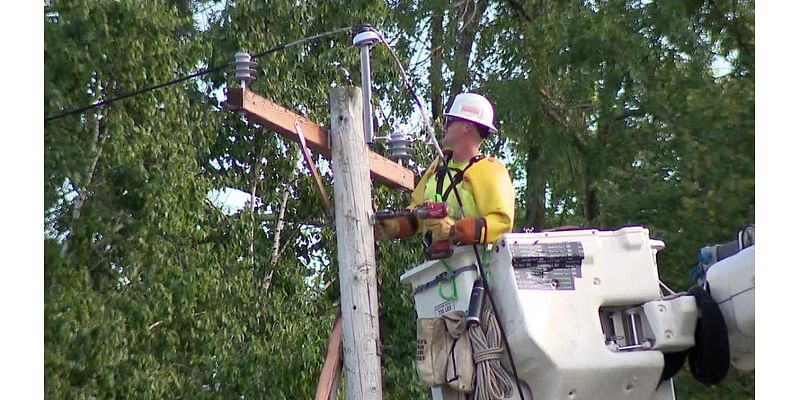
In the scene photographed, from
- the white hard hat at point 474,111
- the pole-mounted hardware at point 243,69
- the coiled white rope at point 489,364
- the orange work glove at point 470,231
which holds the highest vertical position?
the pole-mounted hardware at point 243,69

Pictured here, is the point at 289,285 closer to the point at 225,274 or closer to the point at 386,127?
A: the point at 225,274

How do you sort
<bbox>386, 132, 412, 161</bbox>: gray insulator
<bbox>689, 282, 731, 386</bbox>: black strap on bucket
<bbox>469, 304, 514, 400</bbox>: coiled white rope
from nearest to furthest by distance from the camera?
<bbox>689, 282, 731, 386</bbox>: black strap on bucket
<bbox>469, 304, 514, 400</bbox>: coiled white rope
<bbox>386, 132, 412, 161</bbox>: gray insulator

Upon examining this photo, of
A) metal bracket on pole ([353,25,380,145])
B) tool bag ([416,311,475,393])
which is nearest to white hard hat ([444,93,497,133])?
metal bracket on pole ([353,25,380,145])

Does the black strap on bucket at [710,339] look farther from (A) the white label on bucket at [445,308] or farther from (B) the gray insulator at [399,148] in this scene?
(B) the gray insulator at [399,148]

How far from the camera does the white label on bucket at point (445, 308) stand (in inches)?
215

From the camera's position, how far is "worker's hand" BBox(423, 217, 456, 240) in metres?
5.31

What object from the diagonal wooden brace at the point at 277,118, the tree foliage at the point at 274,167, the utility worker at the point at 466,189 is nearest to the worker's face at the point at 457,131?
the utility worker at the point at 466,189

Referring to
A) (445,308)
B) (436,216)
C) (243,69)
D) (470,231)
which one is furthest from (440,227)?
(243,69)

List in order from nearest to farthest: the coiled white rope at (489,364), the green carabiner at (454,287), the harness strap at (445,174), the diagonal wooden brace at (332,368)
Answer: the coiled white rope at (489,364) → the green carabiner at (454,287) → the harness strap at (445,174) → the diagonal wooden brace at (332,368)

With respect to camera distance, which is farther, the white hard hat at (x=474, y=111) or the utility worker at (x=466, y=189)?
the white hard hat at (x=474, y=111)

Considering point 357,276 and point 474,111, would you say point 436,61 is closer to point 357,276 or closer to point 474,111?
point 474,111

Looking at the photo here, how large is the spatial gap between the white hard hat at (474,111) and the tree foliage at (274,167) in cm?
235

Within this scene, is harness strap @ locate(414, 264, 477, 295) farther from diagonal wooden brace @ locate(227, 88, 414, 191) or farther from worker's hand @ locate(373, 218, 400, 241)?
diagonal wooden brace @ locate(227, 88, 414, 191)

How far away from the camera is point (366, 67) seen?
19.4ft
